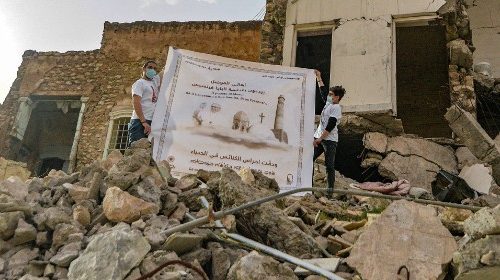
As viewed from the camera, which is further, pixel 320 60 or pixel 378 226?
pixel 320 60

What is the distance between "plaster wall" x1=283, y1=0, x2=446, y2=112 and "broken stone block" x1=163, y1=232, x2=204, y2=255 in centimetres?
639

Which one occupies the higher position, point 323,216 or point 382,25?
point 382,25

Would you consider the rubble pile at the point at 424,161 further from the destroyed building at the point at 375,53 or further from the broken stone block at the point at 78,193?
the broken stone block at the point at 78,193

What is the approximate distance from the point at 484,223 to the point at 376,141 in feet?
19.7

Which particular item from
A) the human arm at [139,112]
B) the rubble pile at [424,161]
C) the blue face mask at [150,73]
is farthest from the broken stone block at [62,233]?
the rubble pile at [424,161]

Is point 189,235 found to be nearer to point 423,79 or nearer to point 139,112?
point 139,112

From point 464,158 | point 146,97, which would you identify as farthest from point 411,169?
point 146,97

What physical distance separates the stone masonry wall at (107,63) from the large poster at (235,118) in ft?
25.5

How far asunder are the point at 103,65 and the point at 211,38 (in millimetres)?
3556

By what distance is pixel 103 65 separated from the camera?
1564cm

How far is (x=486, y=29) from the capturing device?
12281mm

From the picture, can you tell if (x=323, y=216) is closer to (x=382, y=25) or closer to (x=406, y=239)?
(x=406, y=239)

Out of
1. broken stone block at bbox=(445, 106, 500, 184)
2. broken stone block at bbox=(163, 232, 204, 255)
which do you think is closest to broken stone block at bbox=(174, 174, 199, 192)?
broken stone block at bbox=(163, 232, 204, 255)

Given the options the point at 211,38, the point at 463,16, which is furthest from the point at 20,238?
the point at 211,38
